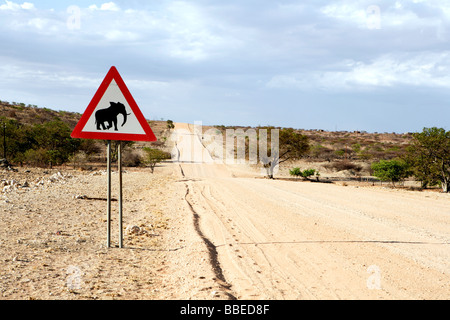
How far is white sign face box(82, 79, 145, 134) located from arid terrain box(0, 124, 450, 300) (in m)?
1.84

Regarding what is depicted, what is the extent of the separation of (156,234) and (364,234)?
397 cm

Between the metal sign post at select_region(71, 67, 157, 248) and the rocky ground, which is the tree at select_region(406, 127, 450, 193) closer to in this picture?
the rocky ground

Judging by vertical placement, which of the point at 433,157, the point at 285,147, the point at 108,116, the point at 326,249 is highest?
the point at 285,147

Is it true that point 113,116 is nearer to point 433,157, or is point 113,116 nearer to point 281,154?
point 433,157

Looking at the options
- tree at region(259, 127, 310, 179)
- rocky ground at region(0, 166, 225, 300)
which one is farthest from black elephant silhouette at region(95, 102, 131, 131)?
tree at region(259, 127, 310, 179)

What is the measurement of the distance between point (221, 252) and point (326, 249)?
1.68 m

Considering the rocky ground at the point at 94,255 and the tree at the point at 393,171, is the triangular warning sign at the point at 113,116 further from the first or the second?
the tree at the point at 393,171

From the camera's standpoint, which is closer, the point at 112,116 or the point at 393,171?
the point at 112,116

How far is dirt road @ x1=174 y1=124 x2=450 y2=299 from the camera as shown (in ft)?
14.3

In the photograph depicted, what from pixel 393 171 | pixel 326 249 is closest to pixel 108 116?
pixel 326 249

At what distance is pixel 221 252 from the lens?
5895 millimetres

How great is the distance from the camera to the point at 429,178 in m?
24.5

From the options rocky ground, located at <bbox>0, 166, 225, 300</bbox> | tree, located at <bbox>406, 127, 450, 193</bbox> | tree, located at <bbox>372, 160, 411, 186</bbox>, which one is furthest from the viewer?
tree, located at <bbox>372, 160, 411, 186</bbox>
